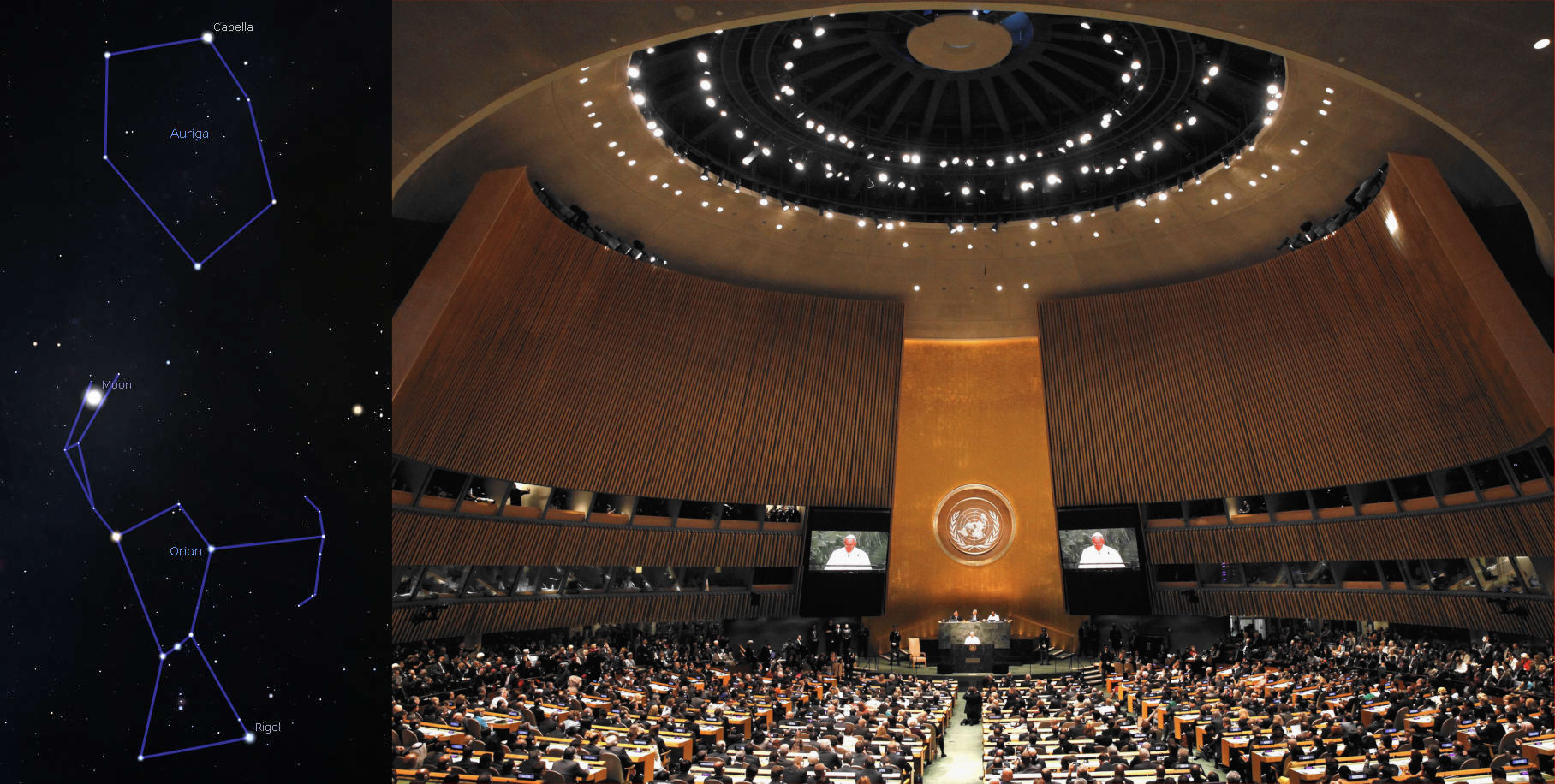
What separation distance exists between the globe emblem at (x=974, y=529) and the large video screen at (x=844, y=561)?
4.08 meters

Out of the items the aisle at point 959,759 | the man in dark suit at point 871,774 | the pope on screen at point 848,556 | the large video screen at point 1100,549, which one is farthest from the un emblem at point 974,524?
the man in dark suit at point 871,774

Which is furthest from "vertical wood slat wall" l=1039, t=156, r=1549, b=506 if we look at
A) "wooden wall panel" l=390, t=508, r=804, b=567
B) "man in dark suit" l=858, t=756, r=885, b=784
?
"man in dark suit" l=858, t=756, r=885, b=784

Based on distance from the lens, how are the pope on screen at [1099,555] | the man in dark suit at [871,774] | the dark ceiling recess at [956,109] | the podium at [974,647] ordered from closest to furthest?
the man in dark suit at [871,774]
the dark ceiling recess at [956,109]
the pope on screen at [1099,555]
the podium at [974,647]

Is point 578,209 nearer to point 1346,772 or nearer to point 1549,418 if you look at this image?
point 1346,772

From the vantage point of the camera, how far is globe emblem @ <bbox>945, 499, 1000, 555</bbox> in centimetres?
2719

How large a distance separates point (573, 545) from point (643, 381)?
12.6ft

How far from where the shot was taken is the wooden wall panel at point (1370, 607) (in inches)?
624

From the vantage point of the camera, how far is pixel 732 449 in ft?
74.5

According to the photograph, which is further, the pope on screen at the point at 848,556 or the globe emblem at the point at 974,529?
the globe emblem at the point at 974,529

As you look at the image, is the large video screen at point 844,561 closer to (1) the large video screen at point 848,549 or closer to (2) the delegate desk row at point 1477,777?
(1) the large video screen at point 848,549

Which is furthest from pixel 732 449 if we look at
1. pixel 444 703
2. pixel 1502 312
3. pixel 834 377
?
pixel 1502 312

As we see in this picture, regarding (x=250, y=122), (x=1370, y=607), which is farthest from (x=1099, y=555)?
(x=250, y=122)

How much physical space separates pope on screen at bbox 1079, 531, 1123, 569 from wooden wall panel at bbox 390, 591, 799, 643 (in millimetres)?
7351

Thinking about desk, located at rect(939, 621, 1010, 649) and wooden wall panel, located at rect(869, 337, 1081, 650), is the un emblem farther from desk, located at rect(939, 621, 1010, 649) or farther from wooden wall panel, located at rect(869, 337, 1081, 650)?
desk, located at rect(939, 621, 1010, 649)
